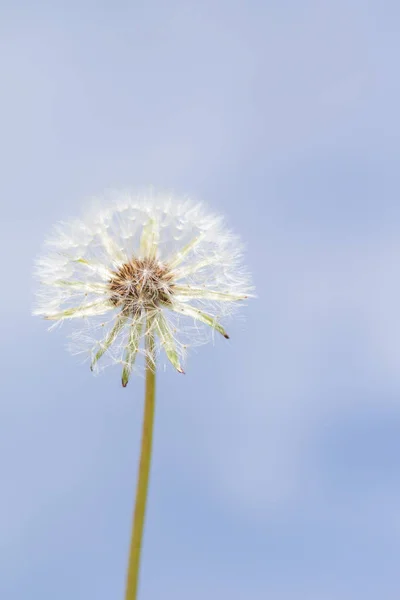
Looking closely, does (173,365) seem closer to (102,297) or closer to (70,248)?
(102,297)

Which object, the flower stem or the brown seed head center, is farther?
the brown seed head center

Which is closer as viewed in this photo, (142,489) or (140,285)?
(142,489)

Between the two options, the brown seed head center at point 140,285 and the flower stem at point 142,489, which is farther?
the brown seed head center at point 140,285

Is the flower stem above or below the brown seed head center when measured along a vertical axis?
below

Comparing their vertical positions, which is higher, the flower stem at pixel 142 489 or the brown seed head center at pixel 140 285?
the brown seed head center at pixel 140 285

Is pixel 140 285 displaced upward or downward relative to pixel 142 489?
upward
